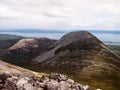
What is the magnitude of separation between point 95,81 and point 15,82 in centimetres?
14204

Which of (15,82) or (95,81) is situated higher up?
(15,82)

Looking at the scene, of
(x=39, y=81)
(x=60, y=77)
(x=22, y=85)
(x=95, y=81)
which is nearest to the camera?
(x=22, y=85)

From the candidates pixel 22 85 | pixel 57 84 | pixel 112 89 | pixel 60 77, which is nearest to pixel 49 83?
pixel 57 84

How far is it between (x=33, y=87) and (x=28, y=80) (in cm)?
340

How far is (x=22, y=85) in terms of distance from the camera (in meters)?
60.2

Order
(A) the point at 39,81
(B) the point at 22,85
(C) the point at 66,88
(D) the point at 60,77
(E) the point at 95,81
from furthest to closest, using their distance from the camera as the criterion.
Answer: (E) the point at 95,81 → (D) the point at 60,77 → (A) the point at 39,81 → (C) the point at 66,88 → (B) the point at 22,85

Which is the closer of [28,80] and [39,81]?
[28,80]

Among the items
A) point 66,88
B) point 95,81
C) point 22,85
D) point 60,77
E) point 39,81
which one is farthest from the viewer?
point 95,81

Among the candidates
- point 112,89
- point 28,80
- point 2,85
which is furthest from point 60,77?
point 112,89

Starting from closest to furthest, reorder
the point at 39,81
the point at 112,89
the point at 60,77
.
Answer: the point at 39,81 < the point at 60,77 < the point at 112,89

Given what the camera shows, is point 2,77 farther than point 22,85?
Yes

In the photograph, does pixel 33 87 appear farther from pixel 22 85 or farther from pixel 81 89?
pixel 81 89

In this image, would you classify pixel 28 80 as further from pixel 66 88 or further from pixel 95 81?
pixel 95 81

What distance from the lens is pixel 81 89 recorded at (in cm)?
6894
